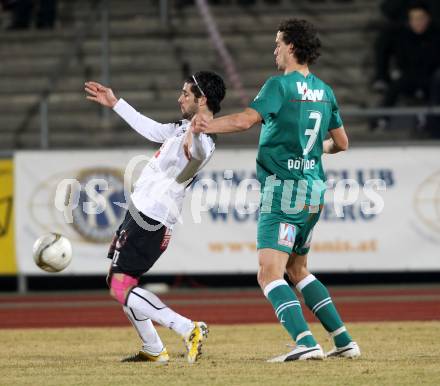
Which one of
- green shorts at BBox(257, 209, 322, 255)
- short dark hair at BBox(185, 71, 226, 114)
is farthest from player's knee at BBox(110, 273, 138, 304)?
short dark hair at BBox(185, 71, 226, 114)

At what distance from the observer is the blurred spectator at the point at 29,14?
1969 cm

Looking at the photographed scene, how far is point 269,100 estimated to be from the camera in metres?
7.56

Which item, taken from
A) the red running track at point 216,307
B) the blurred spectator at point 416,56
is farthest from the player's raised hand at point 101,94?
the blurred spectator at point 416,56

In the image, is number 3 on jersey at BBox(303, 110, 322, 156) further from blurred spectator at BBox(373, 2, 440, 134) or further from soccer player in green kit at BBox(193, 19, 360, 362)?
blurred spectator at BBox(373, 2, 440, 134)

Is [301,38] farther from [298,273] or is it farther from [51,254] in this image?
[51,254]

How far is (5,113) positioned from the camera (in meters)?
18.4

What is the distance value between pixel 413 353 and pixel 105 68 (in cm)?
1003

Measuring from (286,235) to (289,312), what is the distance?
550 millimetres

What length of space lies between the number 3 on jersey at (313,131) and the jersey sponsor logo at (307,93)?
3.9 inches

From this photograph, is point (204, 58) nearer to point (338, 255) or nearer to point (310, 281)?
point (338, 255)

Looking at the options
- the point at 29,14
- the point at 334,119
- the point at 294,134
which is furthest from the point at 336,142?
the point at 29,14

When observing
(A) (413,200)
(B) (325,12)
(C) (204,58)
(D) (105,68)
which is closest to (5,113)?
(D) (105,68)

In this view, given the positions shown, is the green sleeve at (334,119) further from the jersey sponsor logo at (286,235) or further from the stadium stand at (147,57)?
the stadium stand at (147,57)

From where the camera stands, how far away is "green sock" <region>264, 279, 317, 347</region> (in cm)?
764
